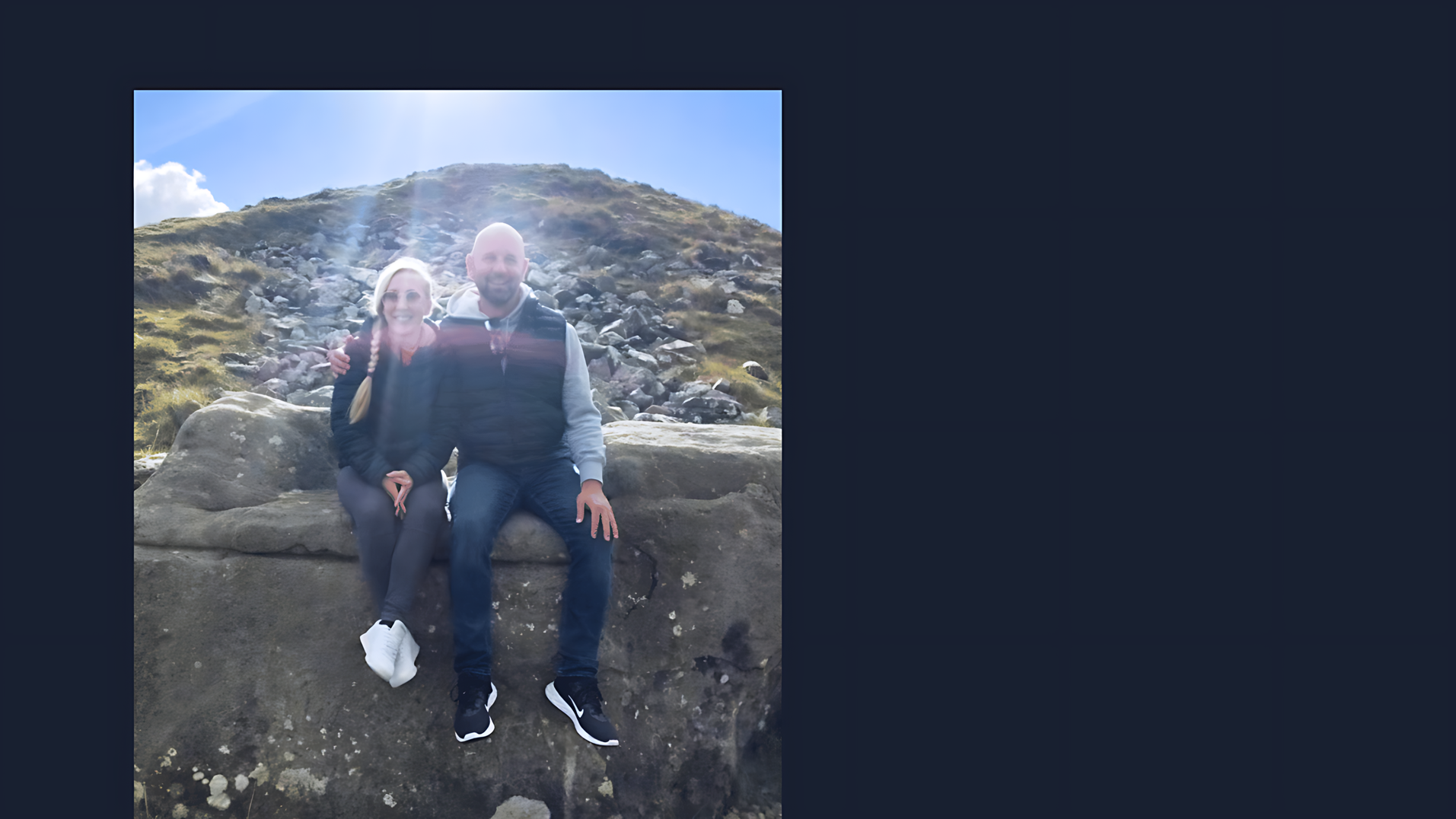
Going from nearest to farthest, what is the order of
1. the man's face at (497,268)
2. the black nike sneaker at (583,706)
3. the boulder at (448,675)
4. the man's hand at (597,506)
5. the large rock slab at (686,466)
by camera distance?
the boulder at (448,675) < the black nike sneaker at (583,706) < the man's hand at (597,506) < the man's face at (497,268) < the large rock slab at (686,466)

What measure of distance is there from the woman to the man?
0.41ft

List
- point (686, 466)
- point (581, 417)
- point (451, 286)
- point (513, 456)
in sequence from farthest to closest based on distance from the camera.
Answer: point (451, 286) → point (686, 466) → point (581, 417) → point (513, 456)

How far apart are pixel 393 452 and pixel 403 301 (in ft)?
3.22

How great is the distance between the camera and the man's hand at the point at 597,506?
5.37m

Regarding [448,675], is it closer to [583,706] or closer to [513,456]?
[583,706]

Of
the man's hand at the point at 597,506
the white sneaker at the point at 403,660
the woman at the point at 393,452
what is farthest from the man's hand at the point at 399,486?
the man's hand at the point at 597,506

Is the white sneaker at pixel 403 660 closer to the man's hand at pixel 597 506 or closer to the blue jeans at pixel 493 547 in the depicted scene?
the blue jeans at pixel 493 547

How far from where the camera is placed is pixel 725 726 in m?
5.48

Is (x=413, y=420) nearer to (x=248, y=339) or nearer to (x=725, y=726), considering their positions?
(x=248, y=339)

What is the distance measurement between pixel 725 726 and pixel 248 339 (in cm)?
472

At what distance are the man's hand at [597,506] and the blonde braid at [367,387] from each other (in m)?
1.49

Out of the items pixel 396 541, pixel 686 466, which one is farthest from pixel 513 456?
pixel 686 466

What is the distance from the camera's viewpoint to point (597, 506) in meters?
5.40
